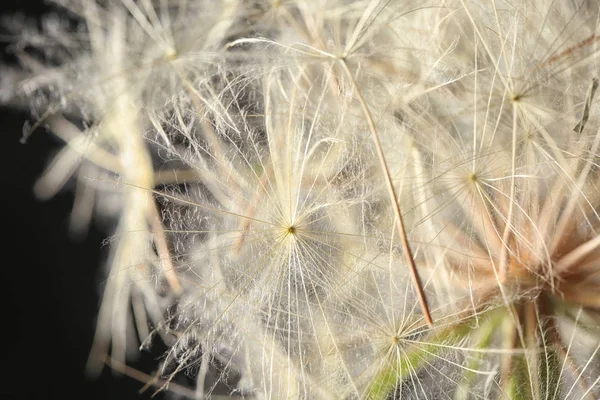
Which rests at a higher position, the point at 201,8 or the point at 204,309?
the point at 201,8

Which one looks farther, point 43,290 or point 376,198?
point 43,290

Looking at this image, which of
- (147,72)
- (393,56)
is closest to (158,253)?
(147,72)

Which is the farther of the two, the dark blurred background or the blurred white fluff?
the dark blurred background

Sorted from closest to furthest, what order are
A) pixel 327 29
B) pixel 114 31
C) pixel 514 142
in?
pixel 514 142 < pixel 327 29 < pixel 114 31

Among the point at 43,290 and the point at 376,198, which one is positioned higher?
the point at 376,198

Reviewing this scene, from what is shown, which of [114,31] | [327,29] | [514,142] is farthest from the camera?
[114,31]

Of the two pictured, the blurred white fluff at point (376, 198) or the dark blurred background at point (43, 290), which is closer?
the blurred white fluff at point (376, 198)

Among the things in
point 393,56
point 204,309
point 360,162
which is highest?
point 393,56

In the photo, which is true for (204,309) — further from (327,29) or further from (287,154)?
(327,29)
